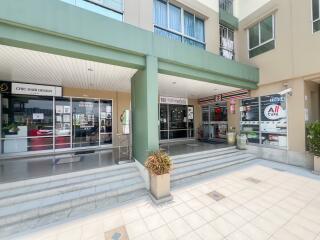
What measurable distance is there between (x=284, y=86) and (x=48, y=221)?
9.20 metres

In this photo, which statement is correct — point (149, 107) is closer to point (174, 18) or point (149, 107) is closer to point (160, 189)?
point (160, 189)

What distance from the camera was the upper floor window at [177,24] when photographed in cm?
654

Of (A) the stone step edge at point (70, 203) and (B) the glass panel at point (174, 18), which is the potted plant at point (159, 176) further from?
(B) the glass panel at point (174, 18)

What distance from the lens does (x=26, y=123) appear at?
706cm

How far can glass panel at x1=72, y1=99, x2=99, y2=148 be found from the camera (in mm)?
7961

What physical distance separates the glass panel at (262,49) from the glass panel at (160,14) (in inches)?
191

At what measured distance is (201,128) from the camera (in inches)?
455

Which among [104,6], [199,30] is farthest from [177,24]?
[104,6]

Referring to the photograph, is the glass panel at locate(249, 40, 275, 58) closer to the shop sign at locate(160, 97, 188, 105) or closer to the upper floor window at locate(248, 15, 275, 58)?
the upper floor window at locate(248, 15, 275, 58)

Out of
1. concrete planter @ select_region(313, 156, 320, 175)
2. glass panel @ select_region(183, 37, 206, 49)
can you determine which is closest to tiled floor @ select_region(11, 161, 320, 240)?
concrete planter @ select_region(313, 156, 320, 175)

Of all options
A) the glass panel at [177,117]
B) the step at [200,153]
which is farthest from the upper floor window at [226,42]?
the step at [200,153]

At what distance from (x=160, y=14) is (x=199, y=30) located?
239cm

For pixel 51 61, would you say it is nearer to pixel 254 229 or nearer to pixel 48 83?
pixel 48 83

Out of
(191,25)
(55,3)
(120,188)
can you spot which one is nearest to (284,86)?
(191,25)
